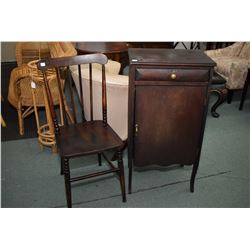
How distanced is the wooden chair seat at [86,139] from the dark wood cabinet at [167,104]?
0.15 meters

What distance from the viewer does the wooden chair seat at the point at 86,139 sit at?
1.74 metres

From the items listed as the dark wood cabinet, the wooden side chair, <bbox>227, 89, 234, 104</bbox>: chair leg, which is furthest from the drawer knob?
<bbox>227, 89, 234, 104</bbox>: chair leg

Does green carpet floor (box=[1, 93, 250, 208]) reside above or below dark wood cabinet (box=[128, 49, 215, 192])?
below

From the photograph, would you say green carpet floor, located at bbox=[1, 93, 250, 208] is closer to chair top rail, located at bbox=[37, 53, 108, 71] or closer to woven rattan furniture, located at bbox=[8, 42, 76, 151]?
woven rattan furniture, located at bbox=[8, 42, 76, 151]

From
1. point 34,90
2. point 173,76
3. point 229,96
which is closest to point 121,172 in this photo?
point 173,76

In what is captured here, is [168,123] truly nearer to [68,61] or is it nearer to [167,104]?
[167,104]

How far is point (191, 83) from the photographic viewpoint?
5.57ft

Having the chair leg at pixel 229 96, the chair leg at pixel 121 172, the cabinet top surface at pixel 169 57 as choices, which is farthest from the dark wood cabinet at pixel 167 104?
the chair leg at pixel 229 96

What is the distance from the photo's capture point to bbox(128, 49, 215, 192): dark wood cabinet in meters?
1.66

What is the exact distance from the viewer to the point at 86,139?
72.4 inches

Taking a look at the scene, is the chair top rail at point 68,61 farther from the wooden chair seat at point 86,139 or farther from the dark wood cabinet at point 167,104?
the wooden chair seat at point 86,139

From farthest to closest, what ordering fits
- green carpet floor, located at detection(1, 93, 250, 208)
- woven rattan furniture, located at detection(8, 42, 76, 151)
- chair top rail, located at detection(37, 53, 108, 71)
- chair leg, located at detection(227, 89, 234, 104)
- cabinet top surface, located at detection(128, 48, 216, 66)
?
chair leg, located at detection(227, 89, 234, 104) < woven rattan furniture, located at detection(8, 42, 76, 151) < green carpet floor, located at detection(1, 93, 250, 208) < chair top rail, located at detection(37, 53, 108, 71) < cabinet top surface, located at detection(128, 48, 216, 66)

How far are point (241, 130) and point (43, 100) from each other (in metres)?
1.88

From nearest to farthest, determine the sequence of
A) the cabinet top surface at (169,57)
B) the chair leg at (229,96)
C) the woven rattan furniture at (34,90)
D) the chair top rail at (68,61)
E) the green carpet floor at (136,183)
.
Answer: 1. the cabinet top surface at (169,57)
2. the chair top rail at (68,61)
3. the green carpet floor at (136,183)
4. the woven rattan furniture at (34,90)
5. the chair leg at (229,96)
